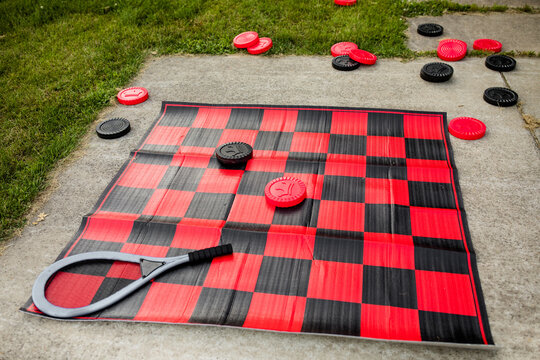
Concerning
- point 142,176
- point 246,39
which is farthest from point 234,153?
point 246,39

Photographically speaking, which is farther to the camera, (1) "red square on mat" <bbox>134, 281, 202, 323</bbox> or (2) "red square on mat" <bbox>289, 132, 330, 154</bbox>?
(2) "red square on mat" <bbox>289, 132, 330, 154</bbox>

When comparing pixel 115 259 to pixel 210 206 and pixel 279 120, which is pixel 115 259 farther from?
pixel 279 120

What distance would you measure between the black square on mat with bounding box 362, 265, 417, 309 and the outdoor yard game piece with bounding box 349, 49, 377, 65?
2.60m

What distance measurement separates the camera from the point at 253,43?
15.2 ft

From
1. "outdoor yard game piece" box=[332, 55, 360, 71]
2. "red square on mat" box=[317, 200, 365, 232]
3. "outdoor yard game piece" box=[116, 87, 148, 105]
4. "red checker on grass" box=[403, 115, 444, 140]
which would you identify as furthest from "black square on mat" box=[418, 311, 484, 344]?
"outdoor yard game piece" box=[116, 87, 148, 105]

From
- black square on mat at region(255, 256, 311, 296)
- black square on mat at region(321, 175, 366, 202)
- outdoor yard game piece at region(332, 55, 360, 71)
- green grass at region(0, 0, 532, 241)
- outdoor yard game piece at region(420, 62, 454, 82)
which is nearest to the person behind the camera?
black square on mat at region(255, 256, 311, 296)

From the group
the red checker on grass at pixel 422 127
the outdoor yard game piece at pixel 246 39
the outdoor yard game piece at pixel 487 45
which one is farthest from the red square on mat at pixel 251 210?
the outdoor yard game piece at pixel 487 45

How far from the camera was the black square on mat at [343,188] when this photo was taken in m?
2.76

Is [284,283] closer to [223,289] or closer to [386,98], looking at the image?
[223,289]

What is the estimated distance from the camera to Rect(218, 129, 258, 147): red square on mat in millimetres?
3309

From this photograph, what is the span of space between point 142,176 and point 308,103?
1666mm

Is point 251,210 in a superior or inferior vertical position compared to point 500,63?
superior

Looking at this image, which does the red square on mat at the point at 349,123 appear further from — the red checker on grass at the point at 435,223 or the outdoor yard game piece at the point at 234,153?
the red checker on grass at the point at 435,223

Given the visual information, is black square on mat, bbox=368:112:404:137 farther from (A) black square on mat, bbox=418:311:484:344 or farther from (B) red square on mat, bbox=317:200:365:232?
(A) black square on mat, bbox=418:311:484:344
